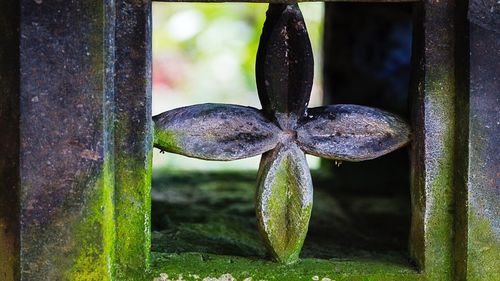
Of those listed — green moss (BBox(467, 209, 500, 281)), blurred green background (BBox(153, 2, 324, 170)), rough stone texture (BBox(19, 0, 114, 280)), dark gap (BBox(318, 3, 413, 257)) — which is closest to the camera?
rough stone texture (BBox(19, 0, 114, 280))

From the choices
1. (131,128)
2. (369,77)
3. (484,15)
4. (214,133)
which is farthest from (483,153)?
(369,77)

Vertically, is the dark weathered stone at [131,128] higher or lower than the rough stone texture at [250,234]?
higher

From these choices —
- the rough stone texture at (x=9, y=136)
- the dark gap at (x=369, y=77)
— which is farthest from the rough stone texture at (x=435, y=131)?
the dark gap at (x=369, y=77)

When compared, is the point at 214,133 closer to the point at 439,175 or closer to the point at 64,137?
the point at 64,137

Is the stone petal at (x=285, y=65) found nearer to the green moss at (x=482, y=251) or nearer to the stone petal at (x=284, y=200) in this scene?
the stone petal at (x=284, y=200)

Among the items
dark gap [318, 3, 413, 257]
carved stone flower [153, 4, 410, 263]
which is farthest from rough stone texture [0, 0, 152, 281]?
dark gap [318, 3, 413, 257]

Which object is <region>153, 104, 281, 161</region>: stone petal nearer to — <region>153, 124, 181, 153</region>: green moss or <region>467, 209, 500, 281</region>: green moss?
<region>153, 124, 181, 153</region>: green moss
